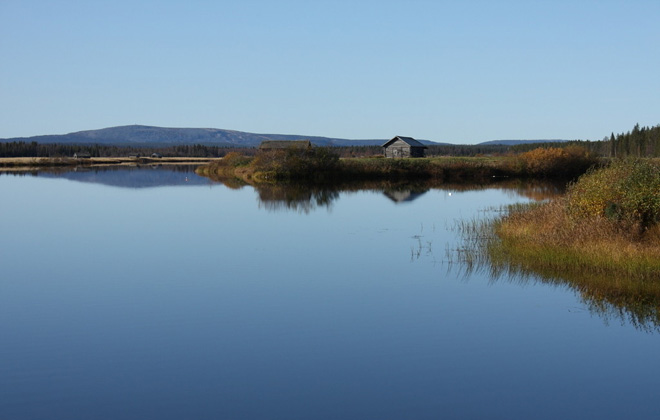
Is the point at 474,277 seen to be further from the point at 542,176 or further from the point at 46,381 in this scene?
the point at 542,176

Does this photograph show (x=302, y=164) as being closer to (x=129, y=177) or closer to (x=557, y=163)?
(x=557, y=163)

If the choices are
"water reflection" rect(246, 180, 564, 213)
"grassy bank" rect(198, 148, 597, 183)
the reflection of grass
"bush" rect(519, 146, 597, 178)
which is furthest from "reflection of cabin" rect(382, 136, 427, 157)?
the reflection of grass

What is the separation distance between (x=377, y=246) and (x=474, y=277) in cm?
679

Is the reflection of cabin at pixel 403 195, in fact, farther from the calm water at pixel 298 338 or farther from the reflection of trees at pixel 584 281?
the reflection of trees at pixel 584 281

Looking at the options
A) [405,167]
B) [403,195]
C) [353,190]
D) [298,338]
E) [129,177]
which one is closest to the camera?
[298,338]

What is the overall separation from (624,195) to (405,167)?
50.8 metres

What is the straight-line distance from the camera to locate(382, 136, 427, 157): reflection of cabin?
94.0 meters

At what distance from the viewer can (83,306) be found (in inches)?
671

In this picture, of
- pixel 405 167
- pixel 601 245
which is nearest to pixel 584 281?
pixel 601 245

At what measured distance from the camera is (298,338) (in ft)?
47.0

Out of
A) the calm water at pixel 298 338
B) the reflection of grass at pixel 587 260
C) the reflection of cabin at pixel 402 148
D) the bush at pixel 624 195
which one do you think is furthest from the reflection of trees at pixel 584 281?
the reflection of cabin at pixel 402 148

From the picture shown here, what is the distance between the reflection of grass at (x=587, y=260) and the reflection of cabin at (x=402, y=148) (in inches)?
2730

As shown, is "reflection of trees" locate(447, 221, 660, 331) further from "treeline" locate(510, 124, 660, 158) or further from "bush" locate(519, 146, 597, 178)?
"treeline" locate(510, 124, 660, 158)

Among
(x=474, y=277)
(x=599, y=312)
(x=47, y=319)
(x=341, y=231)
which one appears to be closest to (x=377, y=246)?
(x=341, y=231)
